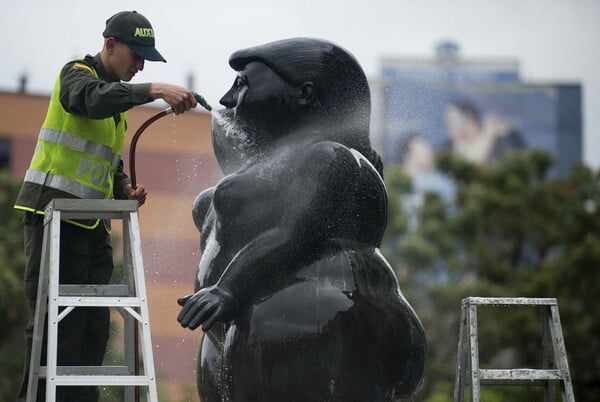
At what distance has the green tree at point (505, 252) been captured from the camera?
83.0ft

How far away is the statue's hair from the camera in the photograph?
223 inches

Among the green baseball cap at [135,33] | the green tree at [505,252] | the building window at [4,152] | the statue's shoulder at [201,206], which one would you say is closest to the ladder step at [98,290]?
the statue's shoulder at [201,206]

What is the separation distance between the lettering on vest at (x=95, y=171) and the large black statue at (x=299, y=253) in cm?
66

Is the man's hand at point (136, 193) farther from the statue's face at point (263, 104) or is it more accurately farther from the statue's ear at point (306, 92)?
the statue's ear at point (306, 92)

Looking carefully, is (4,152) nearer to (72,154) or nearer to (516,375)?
(72,154)

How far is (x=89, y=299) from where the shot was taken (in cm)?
530

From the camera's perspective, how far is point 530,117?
6338cm

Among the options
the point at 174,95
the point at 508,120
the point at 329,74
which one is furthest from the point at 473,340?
the point at 508,120

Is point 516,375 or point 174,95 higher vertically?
point 174,95

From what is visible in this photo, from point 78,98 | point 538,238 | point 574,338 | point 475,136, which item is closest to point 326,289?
point 78,98

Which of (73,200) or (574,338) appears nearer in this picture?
(73,200)

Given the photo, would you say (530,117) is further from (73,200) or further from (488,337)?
(73,200)

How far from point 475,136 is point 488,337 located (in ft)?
131

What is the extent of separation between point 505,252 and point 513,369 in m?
22.0
